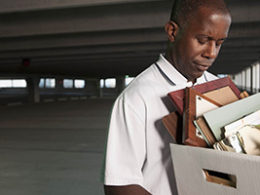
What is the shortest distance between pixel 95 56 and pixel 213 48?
51.2 feet

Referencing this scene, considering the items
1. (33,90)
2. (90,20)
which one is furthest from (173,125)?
(33,90)

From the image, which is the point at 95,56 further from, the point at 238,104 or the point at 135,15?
the point at 238,104

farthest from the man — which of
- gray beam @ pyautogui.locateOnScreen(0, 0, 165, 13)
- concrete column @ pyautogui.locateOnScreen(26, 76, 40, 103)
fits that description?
concrete column @ pyautogui.locateOnScreen(26, 76, 40, 103)

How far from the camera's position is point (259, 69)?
28203mm

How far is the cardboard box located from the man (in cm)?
13

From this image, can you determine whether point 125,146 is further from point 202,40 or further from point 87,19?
point 87,19

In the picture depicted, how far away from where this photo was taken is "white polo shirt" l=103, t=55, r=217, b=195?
1.06 meters

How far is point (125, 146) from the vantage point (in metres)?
1.07

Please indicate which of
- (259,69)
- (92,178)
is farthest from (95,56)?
(259,69)

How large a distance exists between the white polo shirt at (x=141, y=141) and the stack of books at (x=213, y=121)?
101mm

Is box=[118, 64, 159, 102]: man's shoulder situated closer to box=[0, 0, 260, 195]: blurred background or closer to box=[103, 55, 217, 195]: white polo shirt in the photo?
box=[103, 55, 217, 195]: white polo shirt

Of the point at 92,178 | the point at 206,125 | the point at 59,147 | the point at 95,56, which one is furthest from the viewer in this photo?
the point at 95,56

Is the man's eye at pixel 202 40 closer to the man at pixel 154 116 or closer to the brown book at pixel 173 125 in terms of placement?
the man at pixel 154 116

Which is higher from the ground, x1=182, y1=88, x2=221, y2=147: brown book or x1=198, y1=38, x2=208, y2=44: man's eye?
x1=198, y1=38, x2=208, y2=44: man's eye
